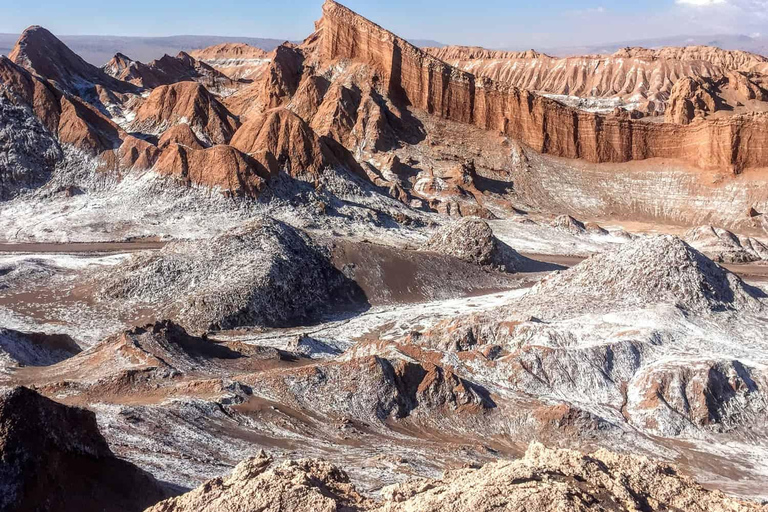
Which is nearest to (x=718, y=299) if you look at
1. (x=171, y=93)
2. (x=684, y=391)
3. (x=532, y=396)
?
(x=684, y=391)

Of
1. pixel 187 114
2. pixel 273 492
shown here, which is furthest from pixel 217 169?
pixel 273 492

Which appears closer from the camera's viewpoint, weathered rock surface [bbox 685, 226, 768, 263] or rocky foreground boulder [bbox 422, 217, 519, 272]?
rocky foreground boulder [bbox 422, 217, 519, 272]

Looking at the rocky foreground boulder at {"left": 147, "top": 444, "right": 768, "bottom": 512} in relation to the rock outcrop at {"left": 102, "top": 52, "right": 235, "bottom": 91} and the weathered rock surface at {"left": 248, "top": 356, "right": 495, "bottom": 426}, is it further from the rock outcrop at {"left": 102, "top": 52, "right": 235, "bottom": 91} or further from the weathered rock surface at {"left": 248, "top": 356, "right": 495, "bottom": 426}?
the rock outcrop at {"left": 102, "top": 52, "right": 235, "bottom": 91}

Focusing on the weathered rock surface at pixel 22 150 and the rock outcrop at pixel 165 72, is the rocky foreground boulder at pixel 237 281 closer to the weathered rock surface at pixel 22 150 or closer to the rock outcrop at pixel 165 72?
the weathered rock surface at pixel 22 150

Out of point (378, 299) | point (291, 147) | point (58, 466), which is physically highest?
point (291, 147)

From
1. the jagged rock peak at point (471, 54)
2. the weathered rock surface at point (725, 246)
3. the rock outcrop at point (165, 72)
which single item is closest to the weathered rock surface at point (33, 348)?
the weathered rock surface at point (725, 246)

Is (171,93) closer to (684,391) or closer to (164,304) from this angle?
(164,304)

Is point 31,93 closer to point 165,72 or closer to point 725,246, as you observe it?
point 725,246

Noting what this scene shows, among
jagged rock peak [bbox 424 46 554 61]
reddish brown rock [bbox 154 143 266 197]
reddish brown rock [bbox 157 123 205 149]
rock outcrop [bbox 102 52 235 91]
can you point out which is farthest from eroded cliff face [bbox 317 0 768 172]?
jagged rock peak [bbox 424 46 554 61]
